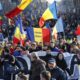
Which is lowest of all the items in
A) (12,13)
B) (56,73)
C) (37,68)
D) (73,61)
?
(73,61)

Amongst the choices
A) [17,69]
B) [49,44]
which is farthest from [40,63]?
[49,44]

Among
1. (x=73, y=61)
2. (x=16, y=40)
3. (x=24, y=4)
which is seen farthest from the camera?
(x=24, y=4)

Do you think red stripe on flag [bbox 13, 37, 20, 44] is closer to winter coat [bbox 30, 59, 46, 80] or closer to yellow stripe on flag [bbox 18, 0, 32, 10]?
yellow stripe on flag [bbox 18, 0, 32, 10]

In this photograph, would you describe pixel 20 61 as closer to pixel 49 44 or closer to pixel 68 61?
pixel 68 61

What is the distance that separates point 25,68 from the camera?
14.4 m

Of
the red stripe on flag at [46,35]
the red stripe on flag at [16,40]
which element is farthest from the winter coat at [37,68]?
the red stripe on flag at [16,40]

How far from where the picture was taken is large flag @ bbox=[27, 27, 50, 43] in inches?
679

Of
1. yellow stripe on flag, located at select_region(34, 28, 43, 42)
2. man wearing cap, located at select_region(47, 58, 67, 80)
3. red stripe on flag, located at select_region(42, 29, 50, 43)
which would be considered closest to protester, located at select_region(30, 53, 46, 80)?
man wearing cap, located at select_region(47, 58, 67, 80)

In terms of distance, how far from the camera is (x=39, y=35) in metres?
17.3

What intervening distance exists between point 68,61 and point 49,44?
2.24 meters

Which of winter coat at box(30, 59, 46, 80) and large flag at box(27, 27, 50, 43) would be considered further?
large flag at box(27, 27, 50, 43)

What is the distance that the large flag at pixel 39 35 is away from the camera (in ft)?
56.6

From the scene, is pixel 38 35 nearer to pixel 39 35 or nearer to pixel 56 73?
pixel 39 35

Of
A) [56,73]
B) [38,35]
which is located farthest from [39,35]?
[56,73]
